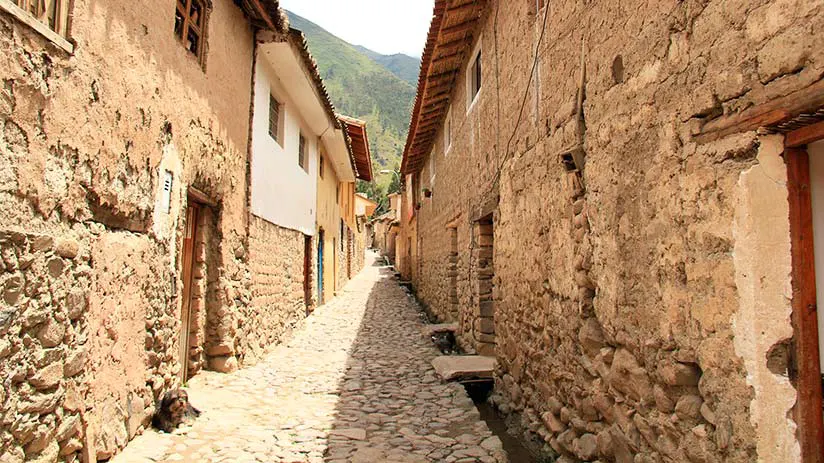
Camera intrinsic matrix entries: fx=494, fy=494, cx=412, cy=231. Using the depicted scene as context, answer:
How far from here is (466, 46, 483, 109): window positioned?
22.7 ft

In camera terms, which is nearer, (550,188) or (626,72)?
(626,72)

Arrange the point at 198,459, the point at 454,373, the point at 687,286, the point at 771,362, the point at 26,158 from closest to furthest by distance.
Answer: the point at 771,362, the point at 687,286, the point at 26,158, the point at 198,459, the point at 454,373

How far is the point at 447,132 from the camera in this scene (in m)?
9.64

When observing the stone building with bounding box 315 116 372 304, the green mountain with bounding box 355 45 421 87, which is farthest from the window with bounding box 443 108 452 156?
the green mountain with bounding box 355 45 421 87

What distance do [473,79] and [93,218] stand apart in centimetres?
548

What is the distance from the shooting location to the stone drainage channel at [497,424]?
3.91 meters

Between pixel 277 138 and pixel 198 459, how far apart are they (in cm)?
573

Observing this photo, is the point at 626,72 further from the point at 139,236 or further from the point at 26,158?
the point at 139,236

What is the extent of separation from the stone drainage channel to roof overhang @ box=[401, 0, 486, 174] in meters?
4.43

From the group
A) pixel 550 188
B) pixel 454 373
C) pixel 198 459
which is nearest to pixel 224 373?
pixel 198 459

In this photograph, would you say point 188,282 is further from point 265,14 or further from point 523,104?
point 523,104

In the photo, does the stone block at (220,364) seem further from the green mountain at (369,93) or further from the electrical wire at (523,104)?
the green mountain at (369,93)

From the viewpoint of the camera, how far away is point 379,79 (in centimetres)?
11800

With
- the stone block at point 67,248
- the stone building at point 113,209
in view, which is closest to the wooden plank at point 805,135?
the stone building at point 113,209
